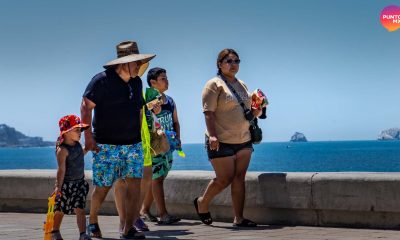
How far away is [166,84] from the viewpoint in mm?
9320

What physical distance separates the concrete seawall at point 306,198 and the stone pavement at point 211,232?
17 cm

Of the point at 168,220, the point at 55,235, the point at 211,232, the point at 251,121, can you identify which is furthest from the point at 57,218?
the point at 251,121

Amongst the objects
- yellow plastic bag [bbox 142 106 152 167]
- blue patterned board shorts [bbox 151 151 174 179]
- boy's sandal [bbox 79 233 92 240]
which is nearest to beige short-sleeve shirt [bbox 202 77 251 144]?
yellow plastic bag [bbox 142 106 152 167]

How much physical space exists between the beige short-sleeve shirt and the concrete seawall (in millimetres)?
556

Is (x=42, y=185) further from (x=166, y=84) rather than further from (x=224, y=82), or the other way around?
(x=224, y=82)

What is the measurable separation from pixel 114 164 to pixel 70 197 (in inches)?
20.9

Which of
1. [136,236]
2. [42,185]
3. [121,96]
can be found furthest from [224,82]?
[42,185]

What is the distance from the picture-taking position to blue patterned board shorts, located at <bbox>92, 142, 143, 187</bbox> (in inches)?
313

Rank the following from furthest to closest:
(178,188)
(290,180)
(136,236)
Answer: (178,188) < (290,180) < (136,236)

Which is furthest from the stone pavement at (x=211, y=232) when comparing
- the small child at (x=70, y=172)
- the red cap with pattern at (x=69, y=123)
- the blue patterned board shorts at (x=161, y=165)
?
the red cap with pattern at (x=69, y=123)

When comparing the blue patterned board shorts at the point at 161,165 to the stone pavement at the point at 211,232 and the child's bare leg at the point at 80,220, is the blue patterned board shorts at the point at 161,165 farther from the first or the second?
the child's bare leg at the point at 80,220

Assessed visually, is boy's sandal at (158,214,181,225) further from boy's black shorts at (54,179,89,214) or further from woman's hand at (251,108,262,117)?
boy's black shorts at (54,179,89,214)

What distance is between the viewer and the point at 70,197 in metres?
7.72

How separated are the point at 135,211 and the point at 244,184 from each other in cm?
137
